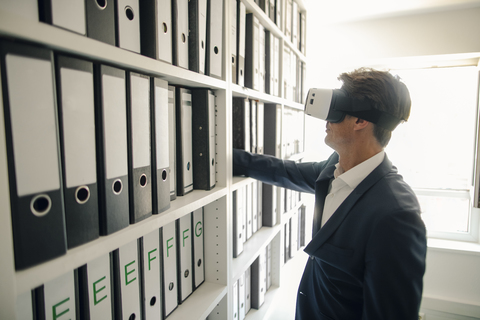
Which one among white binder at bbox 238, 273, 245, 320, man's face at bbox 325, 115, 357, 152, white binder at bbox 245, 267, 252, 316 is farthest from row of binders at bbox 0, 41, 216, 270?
white binder at bbox 245, 267, 252, 316

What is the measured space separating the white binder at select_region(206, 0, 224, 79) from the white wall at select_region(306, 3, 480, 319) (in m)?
1.83

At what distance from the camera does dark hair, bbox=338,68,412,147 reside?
→ 1.04m

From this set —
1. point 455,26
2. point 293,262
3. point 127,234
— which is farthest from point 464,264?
point 127,234

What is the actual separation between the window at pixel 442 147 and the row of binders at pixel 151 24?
2.63m

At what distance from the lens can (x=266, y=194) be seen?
5.24ft

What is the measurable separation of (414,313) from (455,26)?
2.64 metres

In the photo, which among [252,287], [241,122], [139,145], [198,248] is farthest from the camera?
[252,287]

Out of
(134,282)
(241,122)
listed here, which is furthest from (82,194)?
(241,122)

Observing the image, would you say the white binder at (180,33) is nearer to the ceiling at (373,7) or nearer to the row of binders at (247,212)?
the row of binders at (247,212)

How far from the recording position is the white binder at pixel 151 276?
721 mm

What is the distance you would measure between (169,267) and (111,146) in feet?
1.51

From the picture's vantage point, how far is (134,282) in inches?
27.0

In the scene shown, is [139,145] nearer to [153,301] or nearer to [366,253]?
[153,301]

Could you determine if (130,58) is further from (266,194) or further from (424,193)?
(424,193)
